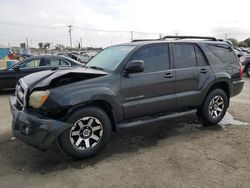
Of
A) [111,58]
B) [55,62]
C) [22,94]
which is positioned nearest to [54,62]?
[55,62]

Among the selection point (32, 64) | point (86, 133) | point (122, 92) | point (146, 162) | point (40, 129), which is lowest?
point (146, 162)

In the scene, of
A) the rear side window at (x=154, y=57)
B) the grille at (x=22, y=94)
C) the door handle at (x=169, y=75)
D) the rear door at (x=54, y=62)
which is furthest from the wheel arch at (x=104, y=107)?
the rear door at (x=54, y=62)

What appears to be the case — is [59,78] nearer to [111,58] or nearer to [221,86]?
[111,58]

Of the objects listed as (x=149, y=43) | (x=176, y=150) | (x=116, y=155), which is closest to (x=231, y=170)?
(x=176, y=150)

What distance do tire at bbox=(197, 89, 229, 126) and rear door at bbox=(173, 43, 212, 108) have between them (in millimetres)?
281

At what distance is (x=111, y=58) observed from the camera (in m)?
4.80

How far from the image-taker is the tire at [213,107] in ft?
17.6

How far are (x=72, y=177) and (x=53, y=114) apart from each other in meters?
0.90

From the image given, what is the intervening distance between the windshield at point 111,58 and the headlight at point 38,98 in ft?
4.04

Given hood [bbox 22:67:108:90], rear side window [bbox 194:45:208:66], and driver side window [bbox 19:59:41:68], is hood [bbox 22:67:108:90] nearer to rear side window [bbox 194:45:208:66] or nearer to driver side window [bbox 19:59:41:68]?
rear side window [bbox 194:45:208:66]

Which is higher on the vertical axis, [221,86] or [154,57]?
[154,57]

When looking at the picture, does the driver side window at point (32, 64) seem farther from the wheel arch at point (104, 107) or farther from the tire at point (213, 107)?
the tire at point (213, 107)

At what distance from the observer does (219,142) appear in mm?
4652

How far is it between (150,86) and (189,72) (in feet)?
3.25
